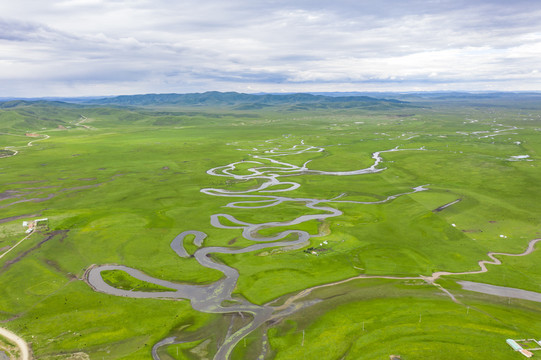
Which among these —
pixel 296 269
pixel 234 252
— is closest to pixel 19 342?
pixel 234 252

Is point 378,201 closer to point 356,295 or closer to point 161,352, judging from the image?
point 356,295

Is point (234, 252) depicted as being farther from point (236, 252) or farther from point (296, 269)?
point (296, 269)

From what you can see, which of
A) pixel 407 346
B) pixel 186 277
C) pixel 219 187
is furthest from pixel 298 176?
pixel 407 346

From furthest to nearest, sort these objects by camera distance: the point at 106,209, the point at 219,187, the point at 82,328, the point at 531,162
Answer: the point at 531,162, the point at 219,187, the point at 106,209, the point at 82,328

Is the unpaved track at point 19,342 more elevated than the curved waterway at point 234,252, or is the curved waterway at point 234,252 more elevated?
the curved waterway at point 234,252

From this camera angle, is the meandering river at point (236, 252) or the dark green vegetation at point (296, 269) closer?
the dark green vegetation at point (296, 269)

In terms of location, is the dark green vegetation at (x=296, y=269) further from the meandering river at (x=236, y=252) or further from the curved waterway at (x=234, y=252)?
the curved waterway at (x=234, y=252)

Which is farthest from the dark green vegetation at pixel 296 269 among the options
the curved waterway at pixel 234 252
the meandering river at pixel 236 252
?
the curved waterway at pixel 234 252

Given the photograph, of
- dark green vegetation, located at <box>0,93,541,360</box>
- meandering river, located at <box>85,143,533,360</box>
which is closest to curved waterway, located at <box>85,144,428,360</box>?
meandering river, located at <box>85,143,533,360</box>
